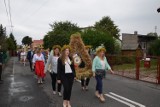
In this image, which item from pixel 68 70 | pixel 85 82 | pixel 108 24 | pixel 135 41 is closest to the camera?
pixel 68 70

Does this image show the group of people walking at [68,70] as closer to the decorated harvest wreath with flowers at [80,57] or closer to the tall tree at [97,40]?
the decorated harvest wreath with flowers at [80,57]

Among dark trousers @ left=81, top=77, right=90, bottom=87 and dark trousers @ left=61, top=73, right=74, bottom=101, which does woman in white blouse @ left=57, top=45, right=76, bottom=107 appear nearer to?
dark trousers @ left=61, top=73, right=74, bottom=101

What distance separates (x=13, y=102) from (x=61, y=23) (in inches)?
1966

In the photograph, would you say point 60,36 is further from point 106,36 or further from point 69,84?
point 69,84

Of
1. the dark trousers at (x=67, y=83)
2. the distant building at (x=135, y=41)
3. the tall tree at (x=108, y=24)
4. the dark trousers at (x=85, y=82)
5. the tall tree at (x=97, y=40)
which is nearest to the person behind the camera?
the dark trousers at (x=67, y=83)

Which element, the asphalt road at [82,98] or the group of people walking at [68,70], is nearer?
the group of people walking at [68,70]

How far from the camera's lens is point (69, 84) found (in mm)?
8008

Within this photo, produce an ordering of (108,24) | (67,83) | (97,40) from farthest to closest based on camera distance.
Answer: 1. (108,24)
2. (97,40)
3. (67,83)

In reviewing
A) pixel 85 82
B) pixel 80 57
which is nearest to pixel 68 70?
pixel 80 57

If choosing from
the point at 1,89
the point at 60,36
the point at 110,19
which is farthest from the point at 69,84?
the point at 110,19

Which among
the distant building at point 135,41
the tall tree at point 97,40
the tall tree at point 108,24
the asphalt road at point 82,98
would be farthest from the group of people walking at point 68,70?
the tall tree at point 108,24

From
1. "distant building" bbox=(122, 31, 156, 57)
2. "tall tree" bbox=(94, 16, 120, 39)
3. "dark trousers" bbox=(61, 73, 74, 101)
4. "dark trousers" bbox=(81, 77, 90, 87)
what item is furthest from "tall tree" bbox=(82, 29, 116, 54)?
"tall tree" bbox=(94, 16, 120, 39)

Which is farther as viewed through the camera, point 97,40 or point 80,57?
point 97,40

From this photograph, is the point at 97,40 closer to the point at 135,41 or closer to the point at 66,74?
the point at 66,74
